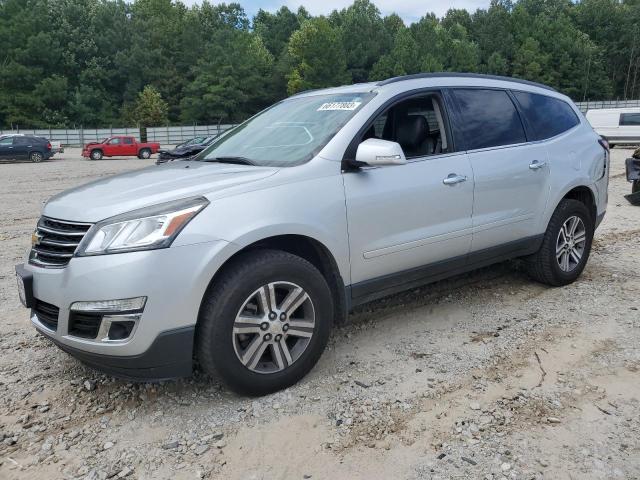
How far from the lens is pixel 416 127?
399 cm

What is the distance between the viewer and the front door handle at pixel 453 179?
3.70 m

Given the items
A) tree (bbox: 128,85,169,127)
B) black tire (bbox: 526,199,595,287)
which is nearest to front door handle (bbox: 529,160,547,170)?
black tire (bbox: 526,199,595,287)

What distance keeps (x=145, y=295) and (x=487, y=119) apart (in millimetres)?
2943

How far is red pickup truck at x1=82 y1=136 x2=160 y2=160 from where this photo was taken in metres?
29.6

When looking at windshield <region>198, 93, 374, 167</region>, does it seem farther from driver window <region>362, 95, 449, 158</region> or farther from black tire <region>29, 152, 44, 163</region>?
black tire <region>29, 152, 44, 163</region>

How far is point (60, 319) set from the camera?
2.72 meters

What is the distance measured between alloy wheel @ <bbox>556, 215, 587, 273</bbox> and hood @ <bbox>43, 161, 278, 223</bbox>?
2917mm

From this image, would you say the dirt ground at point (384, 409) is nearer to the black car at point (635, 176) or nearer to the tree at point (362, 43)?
the black car at point (635, 176)

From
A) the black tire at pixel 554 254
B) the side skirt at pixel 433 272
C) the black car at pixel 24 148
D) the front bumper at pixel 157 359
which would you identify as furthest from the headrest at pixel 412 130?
the black car at pixel 24 148

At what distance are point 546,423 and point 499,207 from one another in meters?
1.83

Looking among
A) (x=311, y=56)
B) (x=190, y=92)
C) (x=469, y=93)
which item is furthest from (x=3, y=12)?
(x=469, y=93)

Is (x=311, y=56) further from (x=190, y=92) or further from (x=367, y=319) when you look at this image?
(x=367, y=319)

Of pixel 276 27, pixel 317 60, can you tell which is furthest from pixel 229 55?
pixel 276 27

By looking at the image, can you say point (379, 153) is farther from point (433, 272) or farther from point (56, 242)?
point (56, 242)
